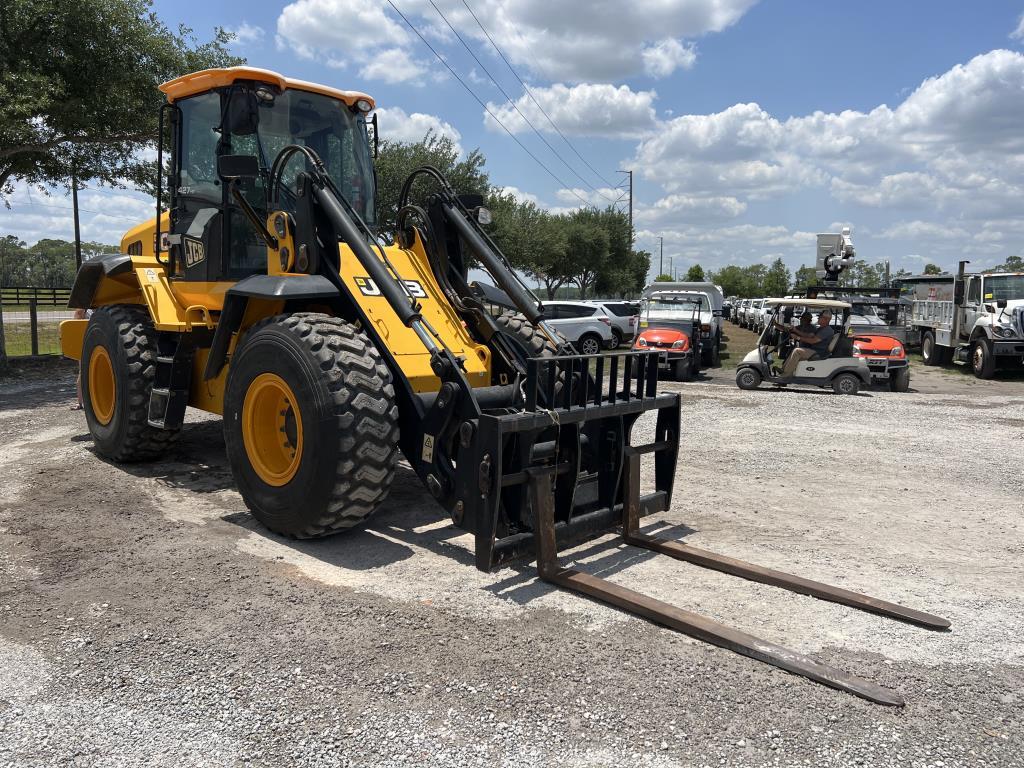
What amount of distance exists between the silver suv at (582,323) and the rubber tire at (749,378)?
829 cm

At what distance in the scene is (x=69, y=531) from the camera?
5.15m

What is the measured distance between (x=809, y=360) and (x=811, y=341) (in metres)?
0.34

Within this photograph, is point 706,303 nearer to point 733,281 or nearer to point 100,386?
point 100,386

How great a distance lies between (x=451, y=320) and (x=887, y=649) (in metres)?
3.57

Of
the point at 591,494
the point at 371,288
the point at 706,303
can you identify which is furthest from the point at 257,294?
the point at 706,303

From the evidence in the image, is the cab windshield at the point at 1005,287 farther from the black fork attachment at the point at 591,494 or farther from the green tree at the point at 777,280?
the green tree at the point at 777,280

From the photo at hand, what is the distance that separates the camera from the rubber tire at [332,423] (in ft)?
14.6

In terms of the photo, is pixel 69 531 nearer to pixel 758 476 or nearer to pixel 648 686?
pixel 648 686

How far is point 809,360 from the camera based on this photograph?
13.8m

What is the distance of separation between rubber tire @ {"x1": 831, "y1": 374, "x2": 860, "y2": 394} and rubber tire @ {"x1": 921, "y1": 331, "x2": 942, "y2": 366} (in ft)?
29.3

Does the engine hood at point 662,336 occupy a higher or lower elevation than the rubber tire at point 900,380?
higher

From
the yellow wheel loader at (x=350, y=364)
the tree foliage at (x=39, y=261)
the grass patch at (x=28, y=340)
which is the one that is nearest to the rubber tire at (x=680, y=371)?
the yellow wheel loader at (x=350, y=364)

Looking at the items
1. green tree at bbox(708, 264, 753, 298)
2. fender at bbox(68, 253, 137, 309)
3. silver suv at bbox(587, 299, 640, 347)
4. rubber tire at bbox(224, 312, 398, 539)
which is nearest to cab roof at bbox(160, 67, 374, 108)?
fender at bbox(68, 253, 137, 309)

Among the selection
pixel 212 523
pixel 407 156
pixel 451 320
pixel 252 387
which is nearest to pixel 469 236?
pixel 451 320
